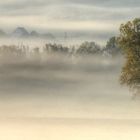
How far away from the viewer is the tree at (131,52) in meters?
A: 89.6

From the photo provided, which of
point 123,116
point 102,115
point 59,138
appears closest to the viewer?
point 59,138

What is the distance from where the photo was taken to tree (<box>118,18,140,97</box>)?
89625 millimetres

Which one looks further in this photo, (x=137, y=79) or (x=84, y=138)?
(x=137, y=79)

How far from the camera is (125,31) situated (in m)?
90.6

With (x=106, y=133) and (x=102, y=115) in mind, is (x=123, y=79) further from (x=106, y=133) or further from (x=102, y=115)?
(x=102, y=115)

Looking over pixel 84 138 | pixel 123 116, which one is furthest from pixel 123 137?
pixel 123 116

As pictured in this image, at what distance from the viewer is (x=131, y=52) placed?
89938 millimetres

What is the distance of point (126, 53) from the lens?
9075cm

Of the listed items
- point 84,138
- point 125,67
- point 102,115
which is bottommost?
point 102,115

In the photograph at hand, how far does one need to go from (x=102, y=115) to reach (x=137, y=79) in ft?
261

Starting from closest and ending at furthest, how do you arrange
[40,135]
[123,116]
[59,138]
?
[59,138] < [40,135] < [123,116]

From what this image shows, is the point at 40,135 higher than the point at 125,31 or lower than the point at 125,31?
lower

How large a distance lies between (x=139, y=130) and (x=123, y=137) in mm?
9922

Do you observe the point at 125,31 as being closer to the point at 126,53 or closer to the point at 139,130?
the point at 126,53
